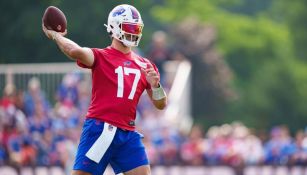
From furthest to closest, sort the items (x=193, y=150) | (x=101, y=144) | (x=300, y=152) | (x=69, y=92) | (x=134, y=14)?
1. (x=193, y=150)
2. (x=300, y=152)
3. (x=69, y=92)
4. (x=134, y=14)
5. (x=101, y=144)

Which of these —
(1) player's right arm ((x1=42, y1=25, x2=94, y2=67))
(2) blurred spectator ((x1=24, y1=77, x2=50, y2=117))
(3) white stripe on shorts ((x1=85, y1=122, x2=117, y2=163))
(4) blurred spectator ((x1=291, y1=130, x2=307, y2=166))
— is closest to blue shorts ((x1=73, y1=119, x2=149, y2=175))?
(3) white stripe on shorts ((x1=85, y1=122, x2=117, y2=163))

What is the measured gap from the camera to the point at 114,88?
10992 mm

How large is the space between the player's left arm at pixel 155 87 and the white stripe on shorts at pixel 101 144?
0.54 m

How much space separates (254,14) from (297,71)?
14.0m

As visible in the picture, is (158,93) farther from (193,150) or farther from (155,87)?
(193,150)

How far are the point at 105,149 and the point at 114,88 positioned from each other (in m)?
0.59

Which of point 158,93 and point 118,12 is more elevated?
point 118,12

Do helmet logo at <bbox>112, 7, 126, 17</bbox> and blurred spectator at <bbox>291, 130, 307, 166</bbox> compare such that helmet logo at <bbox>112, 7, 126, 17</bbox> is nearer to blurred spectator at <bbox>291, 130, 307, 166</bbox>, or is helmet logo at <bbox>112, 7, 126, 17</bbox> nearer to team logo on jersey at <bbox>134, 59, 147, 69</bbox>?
team logo on jersey at <bbox>134, 59, 147, 69</bbox>

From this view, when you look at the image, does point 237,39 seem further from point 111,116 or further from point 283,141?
point 111,116

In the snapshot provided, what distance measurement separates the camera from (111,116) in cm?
1098

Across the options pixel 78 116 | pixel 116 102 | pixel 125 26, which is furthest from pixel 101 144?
pixel 78 116

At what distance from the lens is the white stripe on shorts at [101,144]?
1095 centimetres

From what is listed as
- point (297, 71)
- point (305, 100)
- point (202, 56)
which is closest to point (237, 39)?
point (297, 71)

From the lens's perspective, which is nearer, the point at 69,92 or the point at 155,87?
the point at 155,87
